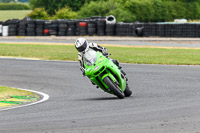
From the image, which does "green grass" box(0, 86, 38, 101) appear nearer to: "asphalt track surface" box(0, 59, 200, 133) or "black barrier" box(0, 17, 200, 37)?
"asphalt track surface" box(0, 59, 200, 133)

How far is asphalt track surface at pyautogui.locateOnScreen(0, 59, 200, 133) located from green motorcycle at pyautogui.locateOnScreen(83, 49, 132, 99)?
0.30 meters

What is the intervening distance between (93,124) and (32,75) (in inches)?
383

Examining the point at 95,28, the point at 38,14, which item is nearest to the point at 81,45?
the point at 95,28

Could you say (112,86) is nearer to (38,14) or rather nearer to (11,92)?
(11,92)

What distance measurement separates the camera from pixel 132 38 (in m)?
35.1

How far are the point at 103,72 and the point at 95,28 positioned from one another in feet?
90.4

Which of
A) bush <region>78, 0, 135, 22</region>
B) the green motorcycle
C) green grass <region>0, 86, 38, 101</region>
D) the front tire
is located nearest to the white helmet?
the green motorcycle

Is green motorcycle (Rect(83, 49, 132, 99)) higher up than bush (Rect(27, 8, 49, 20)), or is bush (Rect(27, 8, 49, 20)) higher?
green motorcycle (Rect(83, 49, 132, 99))

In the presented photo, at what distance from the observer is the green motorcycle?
10.2m

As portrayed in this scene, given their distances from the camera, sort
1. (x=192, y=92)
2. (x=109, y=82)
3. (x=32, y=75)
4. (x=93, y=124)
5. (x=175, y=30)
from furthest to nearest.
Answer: (x=175, y=30) → (x=32, y=75) → (x=192, y=92) → (x=109, y=82) → (x=93, y=124)

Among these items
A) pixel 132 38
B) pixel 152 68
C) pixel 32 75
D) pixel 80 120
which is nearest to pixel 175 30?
pixel 132 38

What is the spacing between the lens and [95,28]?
37.7 m

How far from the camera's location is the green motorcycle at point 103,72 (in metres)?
10.2

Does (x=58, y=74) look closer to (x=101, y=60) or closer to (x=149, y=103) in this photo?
(x=101, y=60)
